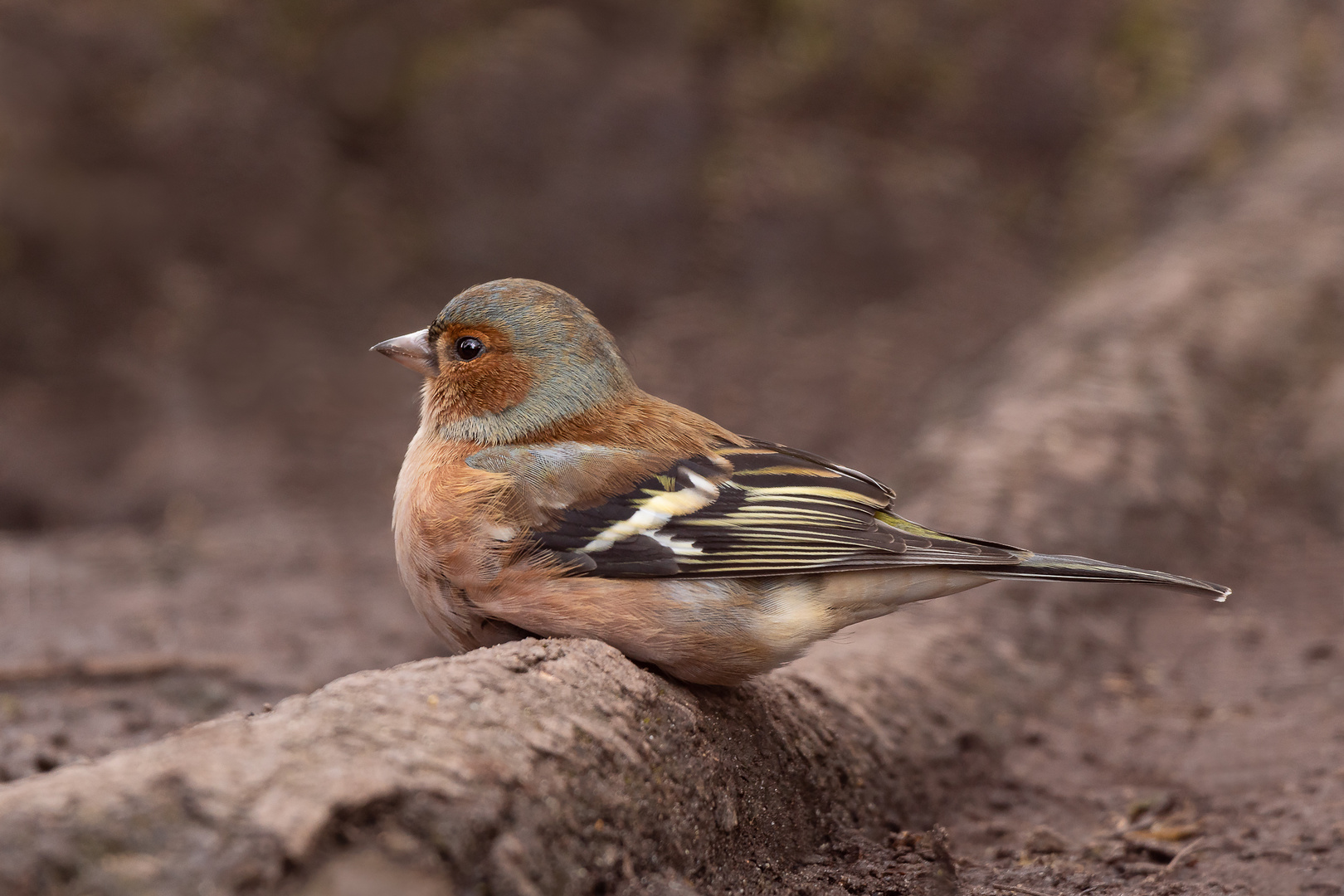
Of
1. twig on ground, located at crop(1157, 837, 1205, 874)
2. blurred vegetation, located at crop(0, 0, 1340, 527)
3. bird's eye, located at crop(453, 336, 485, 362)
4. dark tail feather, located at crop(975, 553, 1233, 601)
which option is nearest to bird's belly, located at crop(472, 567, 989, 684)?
dark tail feather, located at crop(975, 553, 1233, 601)

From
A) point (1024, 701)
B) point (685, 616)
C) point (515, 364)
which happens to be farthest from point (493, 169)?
point (685, 616)

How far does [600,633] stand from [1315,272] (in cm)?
759

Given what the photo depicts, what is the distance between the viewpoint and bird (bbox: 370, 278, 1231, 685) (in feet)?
10.9

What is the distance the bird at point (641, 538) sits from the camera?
3336 millimetres

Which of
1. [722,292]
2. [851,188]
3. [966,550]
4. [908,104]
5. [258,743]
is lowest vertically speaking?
[258,743]

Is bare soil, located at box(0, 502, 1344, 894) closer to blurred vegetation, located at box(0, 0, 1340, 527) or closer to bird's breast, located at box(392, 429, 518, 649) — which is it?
bird's breast, located at box(392, 429, 518, 649)

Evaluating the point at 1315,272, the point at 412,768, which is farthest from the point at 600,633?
the point at 1315,272

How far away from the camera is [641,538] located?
3.39 meters

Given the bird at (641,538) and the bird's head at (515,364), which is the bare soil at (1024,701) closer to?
the bird at (641,538)

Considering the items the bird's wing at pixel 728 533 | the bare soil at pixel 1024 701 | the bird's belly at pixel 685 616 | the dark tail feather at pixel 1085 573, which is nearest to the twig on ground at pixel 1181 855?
the bare soil at pixel 1024 701

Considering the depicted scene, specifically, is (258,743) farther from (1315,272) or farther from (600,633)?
(1315,272)

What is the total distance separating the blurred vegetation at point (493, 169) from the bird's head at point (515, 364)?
6.05 metres

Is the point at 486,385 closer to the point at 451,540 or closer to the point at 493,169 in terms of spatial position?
the point at 451,540

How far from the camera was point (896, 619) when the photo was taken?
5770mm
